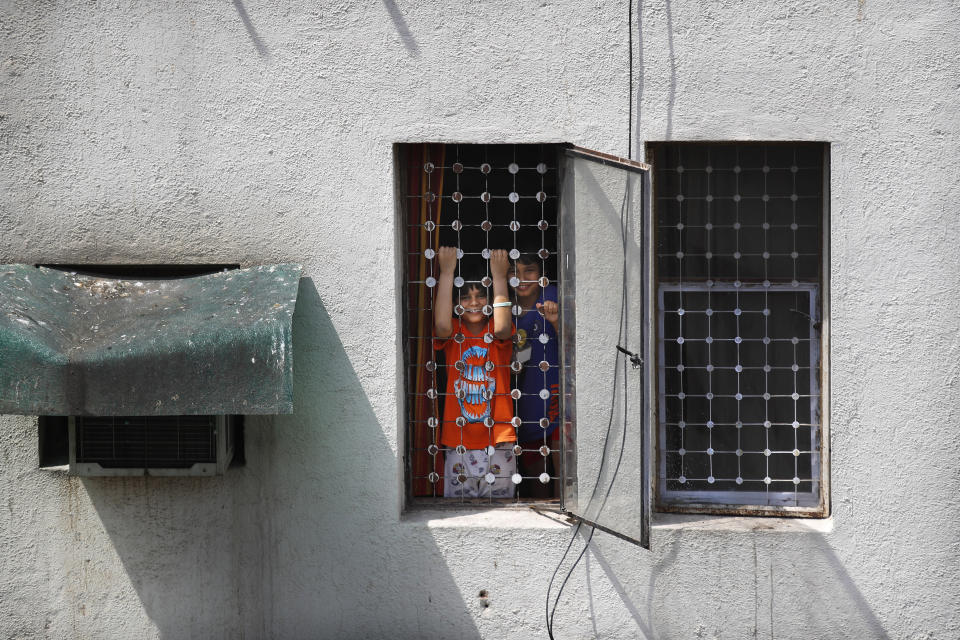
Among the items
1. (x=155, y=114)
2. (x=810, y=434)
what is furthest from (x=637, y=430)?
(x=155, y=114)

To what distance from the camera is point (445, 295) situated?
15.4 ft

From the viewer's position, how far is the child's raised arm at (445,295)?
4664 millimetres

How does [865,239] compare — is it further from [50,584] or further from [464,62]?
[50,584]

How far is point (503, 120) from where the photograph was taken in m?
4.46

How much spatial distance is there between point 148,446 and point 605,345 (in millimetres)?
2477

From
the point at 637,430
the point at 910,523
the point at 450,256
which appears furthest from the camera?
the point at 450,256

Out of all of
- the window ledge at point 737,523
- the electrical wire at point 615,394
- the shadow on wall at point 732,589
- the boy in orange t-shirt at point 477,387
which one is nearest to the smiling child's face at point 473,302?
the boy in orange t-shirt at point 477,387

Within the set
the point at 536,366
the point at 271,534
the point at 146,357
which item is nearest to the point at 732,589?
the point at 536,366

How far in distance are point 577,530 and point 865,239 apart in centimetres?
219

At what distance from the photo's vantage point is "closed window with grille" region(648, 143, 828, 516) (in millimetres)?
4633

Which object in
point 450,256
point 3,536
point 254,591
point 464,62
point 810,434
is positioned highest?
point 464,62

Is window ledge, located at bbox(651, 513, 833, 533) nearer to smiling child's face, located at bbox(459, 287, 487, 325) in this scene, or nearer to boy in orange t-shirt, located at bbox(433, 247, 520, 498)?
boy in orange t-shirt, located at bbox(433, 247, 520, 498)

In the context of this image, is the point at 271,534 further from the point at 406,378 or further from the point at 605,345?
the point at 605,345

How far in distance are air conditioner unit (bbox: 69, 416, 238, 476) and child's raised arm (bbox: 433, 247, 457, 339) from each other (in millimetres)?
1264
